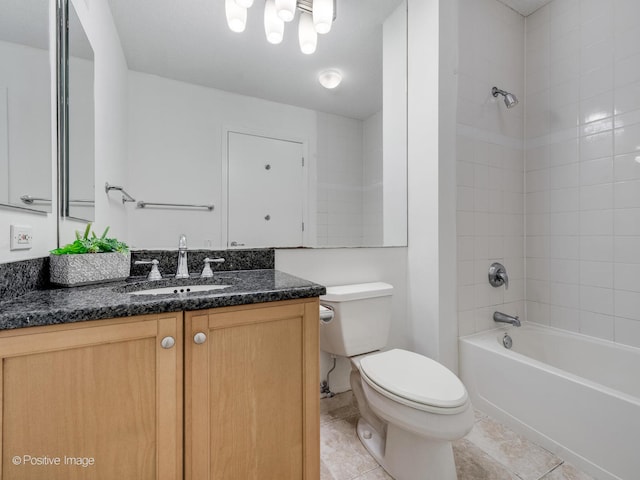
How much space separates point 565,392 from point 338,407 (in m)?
1.08

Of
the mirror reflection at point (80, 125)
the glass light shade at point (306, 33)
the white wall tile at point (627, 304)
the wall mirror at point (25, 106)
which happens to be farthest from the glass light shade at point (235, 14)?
the white wall tile at point (627, 304)

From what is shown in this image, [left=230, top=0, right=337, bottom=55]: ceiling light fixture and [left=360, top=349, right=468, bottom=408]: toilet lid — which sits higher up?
[left=230, top=0, right=337, bottom=55]: ceiling light fixture

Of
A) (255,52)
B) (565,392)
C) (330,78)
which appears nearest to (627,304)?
(565,392)

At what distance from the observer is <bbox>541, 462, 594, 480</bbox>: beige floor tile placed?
1.16 metres

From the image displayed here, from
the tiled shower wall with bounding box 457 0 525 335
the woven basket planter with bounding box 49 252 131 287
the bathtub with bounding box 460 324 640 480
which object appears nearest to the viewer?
the woven basket planter with bounding box 49 252 131 287

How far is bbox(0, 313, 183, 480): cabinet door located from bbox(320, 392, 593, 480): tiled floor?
828 mm

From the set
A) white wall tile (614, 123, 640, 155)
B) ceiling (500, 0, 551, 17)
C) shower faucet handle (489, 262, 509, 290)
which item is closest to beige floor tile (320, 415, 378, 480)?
shower faucet handle (489, 262, 509, 290)

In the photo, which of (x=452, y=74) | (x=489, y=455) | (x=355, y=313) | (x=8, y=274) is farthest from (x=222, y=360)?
(x=452, y=74)

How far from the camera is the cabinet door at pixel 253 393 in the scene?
2.33 feet

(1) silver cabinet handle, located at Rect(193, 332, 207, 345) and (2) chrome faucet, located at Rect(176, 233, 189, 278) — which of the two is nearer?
(1) silver cabinet handle, located at Rect(193, 332, 207, 345)

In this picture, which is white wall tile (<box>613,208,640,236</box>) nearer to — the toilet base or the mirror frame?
the toilet base

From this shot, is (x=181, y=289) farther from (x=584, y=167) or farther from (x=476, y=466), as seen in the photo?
(x=584, y=167)

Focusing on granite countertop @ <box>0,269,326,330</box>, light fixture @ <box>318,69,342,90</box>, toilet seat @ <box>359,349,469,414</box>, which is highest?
light fixture @ <box>318,69,342,90</box>

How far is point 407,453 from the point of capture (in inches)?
44.9
